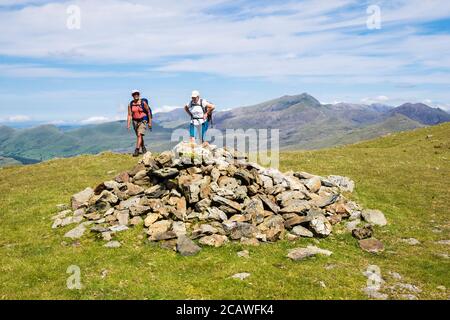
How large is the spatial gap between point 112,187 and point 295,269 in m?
15.1

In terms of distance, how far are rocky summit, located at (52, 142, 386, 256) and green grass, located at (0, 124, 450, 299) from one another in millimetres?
963

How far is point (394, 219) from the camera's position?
27797 mm

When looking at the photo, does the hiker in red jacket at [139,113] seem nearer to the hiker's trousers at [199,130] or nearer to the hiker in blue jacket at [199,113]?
the hiker's trousers at [199,130]

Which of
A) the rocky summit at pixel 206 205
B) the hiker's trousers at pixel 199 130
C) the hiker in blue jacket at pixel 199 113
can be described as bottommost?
the rocky summit at pixel 206 205

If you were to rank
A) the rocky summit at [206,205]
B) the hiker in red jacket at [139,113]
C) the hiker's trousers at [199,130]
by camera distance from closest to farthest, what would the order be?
the rocky summit at [206,205]
the hiker's trousers at [199,130]
the hiker in red jacket at [139,113]

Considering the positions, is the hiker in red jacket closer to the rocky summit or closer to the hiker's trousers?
the hiker's trousers

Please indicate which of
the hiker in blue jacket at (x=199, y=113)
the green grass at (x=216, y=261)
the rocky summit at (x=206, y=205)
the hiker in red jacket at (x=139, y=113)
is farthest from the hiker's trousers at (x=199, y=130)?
the green grass at (x=216, y=261)

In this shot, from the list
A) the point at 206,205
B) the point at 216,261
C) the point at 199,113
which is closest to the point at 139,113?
the point at 199,113

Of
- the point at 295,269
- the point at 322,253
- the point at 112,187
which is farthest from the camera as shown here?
the point at 112,187

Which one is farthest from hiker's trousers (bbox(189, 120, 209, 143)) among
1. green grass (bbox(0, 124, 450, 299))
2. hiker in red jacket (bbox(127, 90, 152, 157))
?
green grass (bbox(0, 124, 450, 299))

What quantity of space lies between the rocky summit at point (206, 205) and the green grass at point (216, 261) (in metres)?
0.96

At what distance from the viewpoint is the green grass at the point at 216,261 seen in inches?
693
